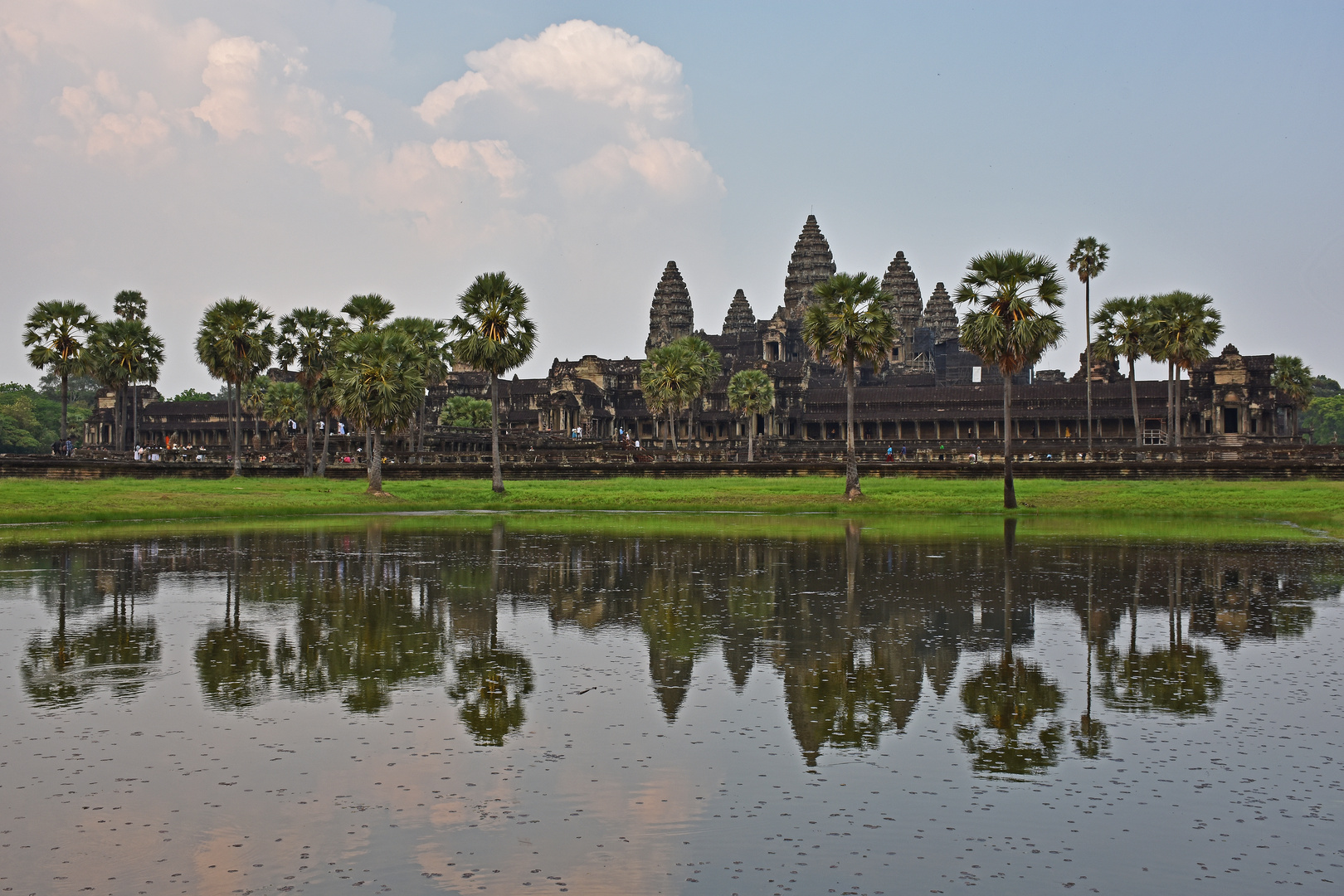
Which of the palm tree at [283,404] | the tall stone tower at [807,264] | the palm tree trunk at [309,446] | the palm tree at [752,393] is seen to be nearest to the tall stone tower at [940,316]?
the tall stone tower at [807,264]

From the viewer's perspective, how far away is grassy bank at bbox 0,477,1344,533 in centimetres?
4247

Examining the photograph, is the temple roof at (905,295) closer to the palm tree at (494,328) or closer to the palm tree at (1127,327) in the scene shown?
the palm tree at (1127,327)

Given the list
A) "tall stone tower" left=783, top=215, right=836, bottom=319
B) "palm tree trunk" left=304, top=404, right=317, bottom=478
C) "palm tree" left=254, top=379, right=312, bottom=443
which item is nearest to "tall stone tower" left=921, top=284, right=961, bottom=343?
"tall stone tower" left=783, top=215, right=836, bottom=319

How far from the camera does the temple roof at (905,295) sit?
15350cm

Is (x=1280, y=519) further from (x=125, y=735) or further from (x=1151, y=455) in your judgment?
(x=125, y=735)

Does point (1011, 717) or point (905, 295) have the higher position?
point (905, 295)

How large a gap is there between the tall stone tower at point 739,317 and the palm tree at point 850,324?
102 meters

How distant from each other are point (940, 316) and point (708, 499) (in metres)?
122

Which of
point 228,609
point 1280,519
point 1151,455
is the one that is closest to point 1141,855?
point 228,609

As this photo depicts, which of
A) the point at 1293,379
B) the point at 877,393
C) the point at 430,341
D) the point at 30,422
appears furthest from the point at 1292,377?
the point at 30,422

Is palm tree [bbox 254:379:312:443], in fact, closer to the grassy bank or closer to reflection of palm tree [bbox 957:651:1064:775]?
the grassy bank

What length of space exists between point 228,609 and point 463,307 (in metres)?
40.4

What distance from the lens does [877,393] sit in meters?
115

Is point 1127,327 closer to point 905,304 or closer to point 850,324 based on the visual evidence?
point 850,324
